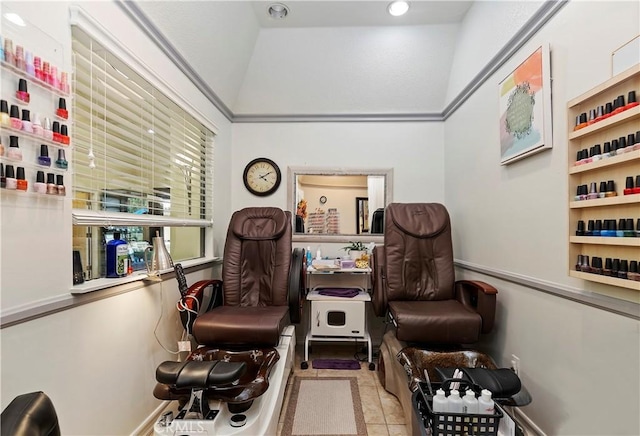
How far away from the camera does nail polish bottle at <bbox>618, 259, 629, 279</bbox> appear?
3.88 feet

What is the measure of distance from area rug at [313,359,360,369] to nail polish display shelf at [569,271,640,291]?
1.83 m

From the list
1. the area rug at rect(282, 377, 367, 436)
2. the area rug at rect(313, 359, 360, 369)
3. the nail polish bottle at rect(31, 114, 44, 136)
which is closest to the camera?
the nail polish bottle at rect(31, 114, 44, 136)

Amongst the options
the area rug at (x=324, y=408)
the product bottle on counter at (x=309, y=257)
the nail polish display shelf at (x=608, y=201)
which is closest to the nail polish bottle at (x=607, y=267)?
the nail polish display shelf at (x=608, y=201)

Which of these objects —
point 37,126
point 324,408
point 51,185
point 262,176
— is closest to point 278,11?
point 262,176

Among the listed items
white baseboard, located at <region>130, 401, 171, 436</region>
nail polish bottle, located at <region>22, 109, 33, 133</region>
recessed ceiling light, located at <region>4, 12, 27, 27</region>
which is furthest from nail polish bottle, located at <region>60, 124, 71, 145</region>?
white baseboard, located at <region>130, 401, 171, 436</region>

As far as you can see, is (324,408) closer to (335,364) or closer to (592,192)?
(335,364)

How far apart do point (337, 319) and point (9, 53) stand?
2500mm

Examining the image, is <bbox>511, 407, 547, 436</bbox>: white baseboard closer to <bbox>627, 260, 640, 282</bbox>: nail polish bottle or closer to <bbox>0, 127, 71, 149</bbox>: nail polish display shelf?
<bbox>627, 260, 640, 282</bbox>: nail polish bottle

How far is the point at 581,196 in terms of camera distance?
1.37m

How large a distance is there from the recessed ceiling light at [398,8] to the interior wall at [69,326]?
1.79 m

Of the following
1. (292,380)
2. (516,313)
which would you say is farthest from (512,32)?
(292,380)

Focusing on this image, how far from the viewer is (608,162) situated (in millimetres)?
1220

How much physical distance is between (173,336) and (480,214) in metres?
2.43

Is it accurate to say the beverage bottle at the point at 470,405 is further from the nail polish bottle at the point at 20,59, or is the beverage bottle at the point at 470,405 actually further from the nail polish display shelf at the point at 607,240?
the nail polish bottle at the point at 20,59
